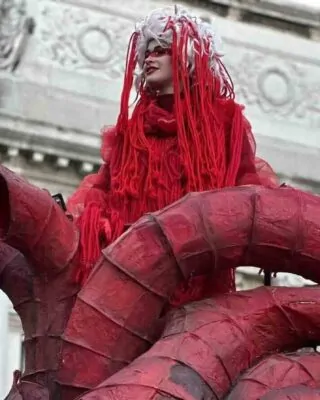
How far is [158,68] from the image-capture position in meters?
2.02

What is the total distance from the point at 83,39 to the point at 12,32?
14.8 inches

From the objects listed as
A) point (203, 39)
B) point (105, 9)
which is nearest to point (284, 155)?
point (105, 9)

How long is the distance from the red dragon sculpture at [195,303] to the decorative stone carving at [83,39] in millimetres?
5962

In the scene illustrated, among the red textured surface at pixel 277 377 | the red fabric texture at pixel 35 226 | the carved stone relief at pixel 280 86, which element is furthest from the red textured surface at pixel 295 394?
the carved stone relief at pixel 280 86

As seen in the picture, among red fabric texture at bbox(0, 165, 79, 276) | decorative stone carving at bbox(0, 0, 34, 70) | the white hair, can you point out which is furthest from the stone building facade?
red fabric texture at bbox(0, 165, 79, 276)

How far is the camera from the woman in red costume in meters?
1.95

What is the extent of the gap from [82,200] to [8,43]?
5737mm

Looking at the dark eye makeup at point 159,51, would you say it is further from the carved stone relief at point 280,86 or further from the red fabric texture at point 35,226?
the carved stone relief at point 280,86

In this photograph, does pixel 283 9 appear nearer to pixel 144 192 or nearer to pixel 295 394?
pixel 144 192

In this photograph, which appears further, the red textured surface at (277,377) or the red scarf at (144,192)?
the red scarf at (144,192)

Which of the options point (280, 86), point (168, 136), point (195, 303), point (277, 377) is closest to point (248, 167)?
point (168, 136)

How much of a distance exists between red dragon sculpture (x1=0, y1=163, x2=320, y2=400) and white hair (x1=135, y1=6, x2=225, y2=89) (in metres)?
0.30

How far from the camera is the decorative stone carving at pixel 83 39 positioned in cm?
773

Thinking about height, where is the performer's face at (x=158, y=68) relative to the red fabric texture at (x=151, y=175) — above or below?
above
